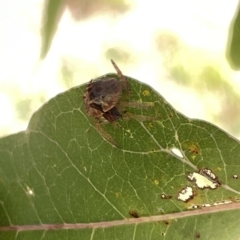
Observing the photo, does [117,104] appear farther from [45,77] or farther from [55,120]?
[45,77]

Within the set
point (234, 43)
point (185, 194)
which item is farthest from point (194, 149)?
point (234, 43)

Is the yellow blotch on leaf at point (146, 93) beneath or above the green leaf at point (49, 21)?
beneath

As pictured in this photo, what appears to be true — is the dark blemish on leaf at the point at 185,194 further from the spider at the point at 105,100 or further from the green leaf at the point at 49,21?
the green leaf at the point at 49,21

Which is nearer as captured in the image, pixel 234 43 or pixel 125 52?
pixel 234 43

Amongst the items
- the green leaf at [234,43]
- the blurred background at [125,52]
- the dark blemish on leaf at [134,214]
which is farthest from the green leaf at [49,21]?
the dark blemish on leaf at [134,214]

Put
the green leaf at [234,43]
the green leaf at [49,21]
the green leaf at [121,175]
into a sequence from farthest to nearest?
→ the green leaf at [49,21] → the green leaf at [234,43] → the green leaf at [121,175]

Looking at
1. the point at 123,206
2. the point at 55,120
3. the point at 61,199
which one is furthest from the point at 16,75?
the point at 123,206

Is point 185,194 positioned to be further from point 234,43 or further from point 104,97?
point 234,43
